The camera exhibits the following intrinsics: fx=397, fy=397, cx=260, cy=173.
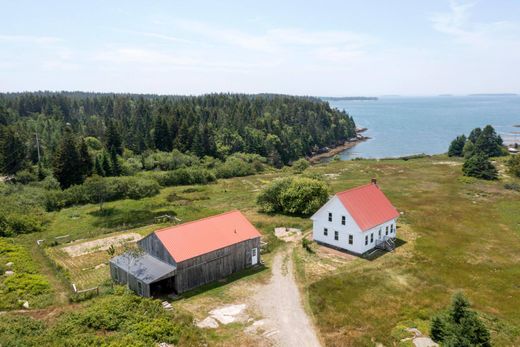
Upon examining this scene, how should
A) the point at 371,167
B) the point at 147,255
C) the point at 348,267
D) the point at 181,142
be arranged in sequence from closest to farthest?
the point at 147,255
the point at 348,267
the point at 371,167
the point at 181,142

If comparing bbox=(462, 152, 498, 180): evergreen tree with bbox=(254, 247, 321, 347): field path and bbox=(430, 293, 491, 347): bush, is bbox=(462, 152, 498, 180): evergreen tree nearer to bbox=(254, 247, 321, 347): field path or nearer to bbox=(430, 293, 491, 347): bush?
bbox=(254, 247, 321, 347): field path

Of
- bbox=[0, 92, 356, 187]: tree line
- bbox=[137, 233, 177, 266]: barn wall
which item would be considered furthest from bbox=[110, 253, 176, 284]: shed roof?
bbox=[0, 92, 356, 187]: tree line

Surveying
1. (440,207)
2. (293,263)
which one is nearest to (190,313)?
(293,263)

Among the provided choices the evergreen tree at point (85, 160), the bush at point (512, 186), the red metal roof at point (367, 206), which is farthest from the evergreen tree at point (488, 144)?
the evergreen tree at point (85, 160)

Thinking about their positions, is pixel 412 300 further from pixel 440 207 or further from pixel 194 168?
pixel 194 168

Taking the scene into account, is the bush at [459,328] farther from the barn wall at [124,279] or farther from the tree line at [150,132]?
the tree line at [150,132]

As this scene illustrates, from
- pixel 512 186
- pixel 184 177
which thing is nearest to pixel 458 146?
pixel 512 186
